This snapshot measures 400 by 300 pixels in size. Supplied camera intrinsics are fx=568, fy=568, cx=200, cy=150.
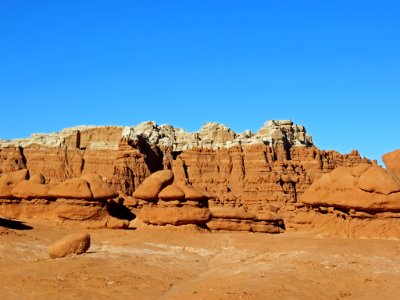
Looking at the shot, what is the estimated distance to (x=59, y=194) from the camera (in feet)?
102

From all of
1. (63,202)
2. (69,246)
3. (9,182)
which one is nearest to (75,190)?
(63,202)

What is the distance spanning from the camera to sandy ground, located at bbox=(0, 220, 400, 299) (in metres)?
13.5

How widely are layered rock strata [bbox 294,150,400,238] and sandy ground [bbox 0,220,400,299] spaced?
135 cm

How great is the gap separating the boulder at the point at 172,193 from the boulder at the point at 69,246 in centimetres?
988

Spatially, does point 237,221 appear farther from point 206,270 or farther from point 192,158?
point 192,158

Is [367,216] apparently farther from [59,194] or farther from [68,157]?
[68,157]

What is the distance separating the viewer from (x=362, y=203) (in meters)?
22.3

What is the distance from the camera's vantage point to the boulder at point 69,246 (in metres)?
18.3

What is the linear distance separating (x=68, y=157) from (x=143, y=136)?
513 inches

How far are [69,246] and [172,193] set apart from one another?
10625 mm

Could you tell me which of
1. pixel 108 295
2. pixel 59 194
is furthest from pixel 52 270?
pixel 59 194

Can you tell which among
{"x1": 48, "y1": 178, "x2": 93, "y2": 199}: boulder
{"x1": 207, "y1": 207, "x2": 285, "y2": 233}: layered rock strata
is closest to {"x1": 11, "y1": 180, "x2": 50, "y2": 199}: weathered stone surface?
{"x1": 48, "y1": 178, "x2": 93, "y2": 199}: boulder

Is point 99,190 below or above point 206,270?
above

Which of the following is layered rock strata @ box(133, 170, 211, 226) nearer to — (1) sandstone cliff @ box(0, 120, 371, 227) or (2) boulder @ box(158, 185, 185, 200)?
(2) boulder @ box(158, 185, 185, 200)
